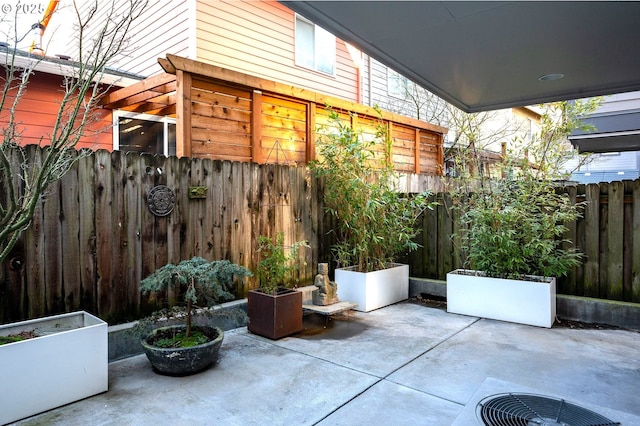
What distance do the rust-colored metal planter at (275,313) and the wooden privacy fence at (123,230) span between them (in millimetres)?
516

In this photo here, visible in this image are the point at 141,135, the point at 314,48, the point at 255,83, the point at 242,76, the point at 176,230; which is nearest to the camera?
the point at 176,230

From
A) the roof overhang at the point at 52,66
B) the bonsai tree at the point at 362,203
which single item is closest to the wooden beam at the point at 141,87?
the roof overhang at the point at 52,66

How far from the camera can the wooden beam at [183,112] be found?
415cm

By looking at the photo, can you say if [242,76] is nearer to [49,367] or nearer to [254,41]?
[254,41]

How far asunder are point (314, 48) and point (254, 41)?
1626 mm

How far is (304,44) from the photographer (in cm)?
838

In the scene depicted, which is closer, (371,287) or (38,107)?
(371,287)

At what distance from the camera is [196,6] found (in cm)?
642

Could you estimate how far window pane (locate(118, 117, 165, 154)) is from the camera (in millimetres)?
6051

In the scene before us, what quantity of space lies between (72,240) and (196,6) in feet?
16.0

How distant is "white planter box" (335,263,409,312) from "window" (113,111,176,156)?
336cm

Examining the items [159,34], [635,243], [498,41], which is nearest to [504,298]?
[635,243]

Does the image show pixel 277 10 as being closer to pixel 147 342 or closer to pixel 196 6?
pixel 196 6

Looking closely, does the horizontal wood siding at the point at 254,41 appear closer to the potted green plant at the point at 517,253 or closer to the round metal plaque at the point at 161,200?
the round metal plaque at the point at 161,200
